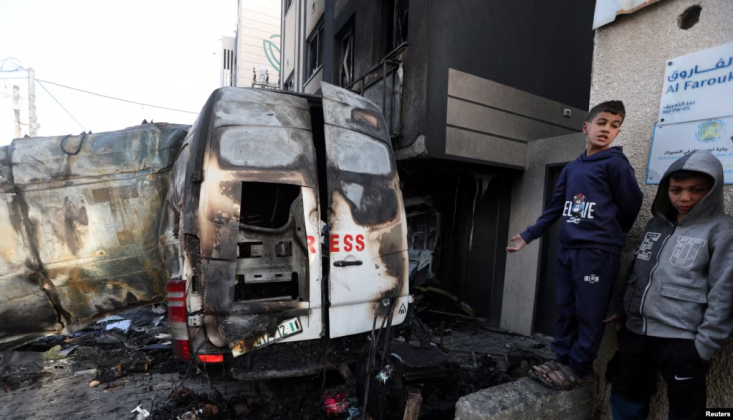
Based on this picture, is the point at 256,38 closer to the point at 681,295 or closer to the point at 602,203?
the point at 602,203

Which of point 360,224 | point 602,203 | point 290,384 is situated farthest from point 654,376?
point 290,384

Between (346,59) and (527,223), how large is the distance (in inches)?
232

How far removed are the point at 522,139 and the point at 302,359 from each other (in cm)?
513

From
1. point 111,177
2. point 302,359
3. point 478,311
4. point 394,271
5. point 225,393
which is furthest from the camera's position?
point 478,311

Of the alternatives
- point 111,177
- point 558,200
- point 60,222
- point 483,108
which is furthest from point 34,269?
point 483,108

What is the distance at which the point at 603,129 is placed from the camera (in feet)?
6.85

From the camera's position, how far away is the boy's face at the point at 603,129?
2.07 m

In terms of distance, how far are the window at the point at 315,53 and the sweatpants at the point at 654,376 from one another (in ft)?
32.6

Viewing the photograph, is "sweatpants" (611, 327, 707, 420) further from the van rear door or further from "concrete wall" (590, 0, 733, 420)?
the van rear door

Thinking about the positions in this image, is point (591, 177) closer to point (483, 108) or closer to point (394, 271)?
point (394, 271)

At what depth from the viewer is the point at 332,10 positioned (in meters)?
8.66

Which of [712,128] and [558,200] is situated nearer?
[712,128]

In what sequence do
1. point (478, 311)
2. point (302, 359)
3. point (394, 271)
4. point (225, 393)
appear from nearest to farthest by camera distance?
1. point (302, 359)
2. point (394, 271)
3. point (225, 393)
4. point (478, 311)

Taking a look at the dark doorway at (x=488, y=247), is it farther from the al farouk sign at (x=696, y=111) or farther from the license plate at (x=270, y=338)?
the license plate at (x=270, y=338)
